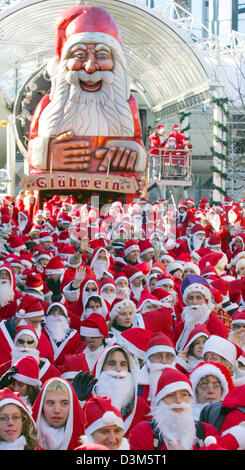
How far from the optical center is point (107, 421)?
4.06m

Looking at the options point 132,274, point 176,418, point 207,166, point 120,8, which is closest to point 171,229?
point 132,274

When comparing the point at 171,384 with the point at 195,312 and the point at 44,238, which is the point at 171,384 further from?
the point at 44,238

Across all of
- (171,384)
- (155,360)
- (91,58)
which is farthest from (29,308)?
(91,58)

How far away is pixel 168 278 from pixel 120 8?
23.3 m

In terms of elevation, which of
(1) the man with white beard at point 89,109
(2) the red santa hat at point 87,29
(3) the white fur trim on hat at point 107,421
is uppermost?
(2) the red santa hat at point 87,29

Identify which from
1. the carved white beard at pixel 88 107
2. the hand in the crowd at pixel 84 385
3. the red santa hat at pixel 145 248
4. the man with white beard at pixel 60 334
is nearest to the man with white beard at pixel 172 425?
the hand in the crowd at pixel 84 385

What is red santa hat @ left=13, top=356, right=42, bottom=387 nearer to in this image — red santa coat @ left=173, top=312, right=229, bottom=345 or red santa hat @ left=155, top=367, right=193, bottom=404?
red santa hat @ left=155, top=367, right=193, bottom=404

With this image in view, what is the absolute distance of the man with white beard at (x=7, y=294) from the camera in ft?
27.8

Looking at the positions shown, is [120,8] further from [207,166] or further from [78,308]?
[78,308]

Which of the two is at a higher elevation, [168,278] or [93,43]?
[93,43]

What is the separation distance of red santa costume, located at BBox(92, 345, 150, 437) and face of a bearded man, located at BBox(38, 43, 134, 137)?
67.6ft

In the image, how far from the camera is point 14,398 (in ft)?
14.0

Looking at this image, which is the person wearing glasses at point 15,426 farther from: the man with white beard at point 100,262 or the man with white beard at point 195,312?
the man with white beard at point 100,262
